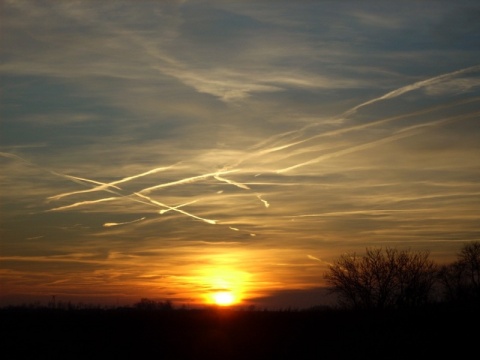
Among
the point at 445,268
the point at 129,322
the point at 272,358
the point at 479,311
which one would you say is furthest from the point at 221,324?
the point at 445,268

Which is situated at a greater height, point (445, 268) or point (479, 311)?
point (445, 268)

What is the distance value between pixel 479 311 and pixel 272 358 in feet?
59.1

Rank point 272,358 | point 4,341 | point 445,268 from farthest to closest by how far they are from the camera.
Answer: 1. point 445,268
2. point 4,341
3. point 272,358

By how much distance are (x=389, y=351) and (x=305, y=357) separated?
3.93 meters

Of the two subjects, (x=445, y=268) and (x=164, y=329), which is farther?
(x=445, y=268)

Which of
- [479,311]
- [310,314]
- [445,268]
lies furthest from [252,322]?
[445,268]

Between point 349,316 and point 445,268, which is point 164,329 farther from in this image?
point 445,268

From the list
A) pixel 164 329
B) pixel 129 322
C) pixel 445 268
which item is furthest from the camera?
pixel 445 268

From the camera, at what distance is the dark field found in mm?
30656

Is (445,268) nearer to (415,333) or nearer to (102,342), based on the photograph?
(415,333)

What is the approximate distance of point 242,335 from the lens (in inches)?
1393

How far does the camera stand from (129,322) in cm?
4066

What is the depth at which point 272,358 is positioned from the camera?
29.7m

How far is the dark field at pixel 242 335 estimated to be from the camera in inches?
1207
